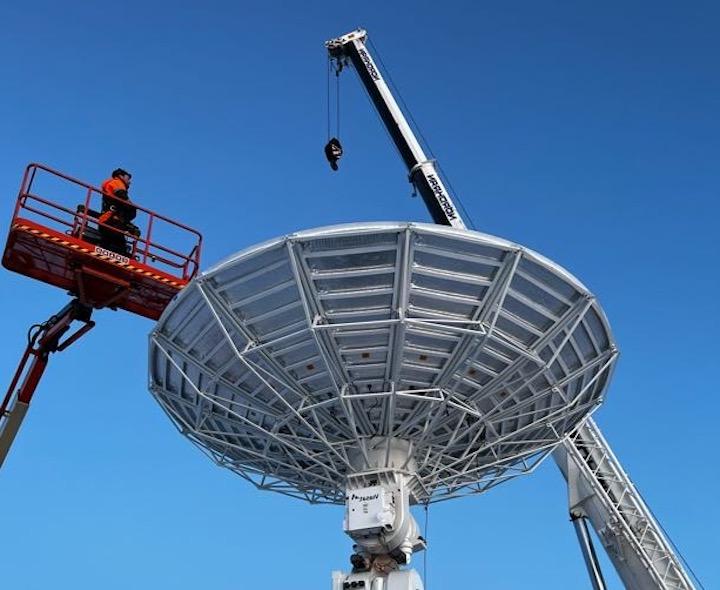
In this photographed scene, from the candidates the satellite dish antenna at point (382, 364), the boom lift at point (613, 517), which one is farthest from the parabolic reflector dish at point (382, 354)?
the boom lift at point (613, 517)

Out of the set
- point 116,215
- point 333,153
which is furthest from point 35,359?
point 333,153

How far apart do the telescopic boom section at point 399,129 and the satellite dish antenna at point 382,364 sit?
11.6 metres

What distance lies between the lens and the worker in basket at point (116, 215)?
25.1 metres

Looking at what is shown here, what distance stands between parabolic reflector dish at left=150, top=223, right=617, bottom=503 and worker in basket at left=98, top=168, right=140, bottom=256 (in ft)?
11.5

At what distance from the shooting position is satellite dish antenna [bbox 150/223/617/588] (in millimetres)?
20531

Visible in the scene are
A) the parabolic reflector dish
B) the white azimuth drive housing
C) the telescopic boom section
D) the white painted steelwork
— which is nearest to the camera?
the parabolic reflector dish

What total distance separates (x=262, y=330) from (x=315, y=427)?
13.8 ft

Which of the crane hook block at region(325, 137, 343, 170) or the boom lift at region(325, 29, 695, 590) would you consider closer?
the boom lift at region(325, 29, 695, 590)

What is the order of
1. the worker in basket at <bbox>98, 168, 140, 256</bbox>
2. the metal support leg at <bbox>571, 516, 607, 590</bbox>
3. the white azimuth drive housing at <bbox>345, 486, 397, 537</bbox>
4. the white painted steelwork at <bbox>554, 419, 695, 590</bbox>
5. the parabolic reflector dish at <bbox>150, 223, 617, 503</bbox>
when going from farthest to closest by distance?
the metal support leg at <bbox>571, 516, 607, 590</bbox> → the white painted steelwork at <bbox>554, 419, 695, 590</bbox> → the worker in basket at <bbox>98, 168, 140, 256</bbox> → the white azimuth drive housing at <bbox>345, 486, 397, 537</bbox> → the parabolic reflector dish at <bbox>150, 223, 617, 503</bbox>

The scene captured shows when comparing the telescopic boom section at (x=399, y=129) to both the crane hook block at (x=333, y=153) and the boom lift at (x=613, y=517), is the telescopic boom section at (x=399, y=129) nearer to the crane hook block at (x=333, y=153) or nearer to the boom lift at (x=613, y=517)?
the crane hook block at (x=333, y=153)

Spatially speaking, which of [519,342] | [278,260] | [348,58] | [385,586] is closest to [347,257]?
[278,260]

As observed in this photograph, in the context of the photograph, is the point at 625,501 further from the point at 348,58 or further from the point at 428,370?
the point at 348,58

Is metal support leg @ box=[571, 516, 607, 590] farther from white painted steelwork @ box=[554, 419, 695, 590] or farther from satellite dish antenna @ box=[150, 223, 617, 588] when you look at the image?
satellite dish antenna @ box=[150, 223, 617, 588]

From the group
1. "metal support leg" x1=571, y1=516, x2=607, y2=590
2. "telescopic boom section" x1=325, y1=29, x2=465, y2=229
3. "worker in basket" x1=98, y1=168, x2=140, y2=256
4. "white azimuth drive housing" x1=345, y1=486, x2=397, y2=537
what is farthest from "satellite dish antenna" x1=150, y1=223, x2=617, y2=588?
"telescopic boom section" x1=325, y1=29, x2=465, y2=229
